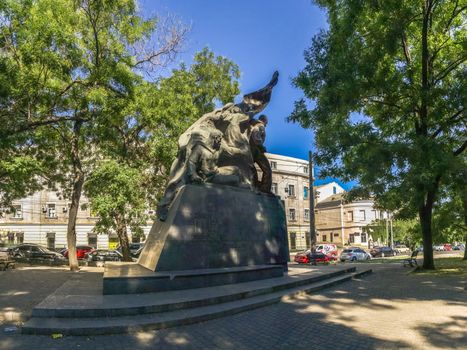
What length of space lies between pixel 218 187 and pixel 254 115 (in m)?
4.11

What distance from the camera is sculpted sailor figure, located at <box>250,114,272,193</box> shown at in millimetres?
13734

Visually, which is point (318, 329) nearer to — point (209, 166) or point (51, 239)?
point (209, 166)

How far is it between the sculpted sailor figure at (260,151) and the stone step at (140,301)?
4.92 meters

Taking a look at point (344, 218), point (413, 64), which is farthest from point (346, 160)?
point (344, 218)

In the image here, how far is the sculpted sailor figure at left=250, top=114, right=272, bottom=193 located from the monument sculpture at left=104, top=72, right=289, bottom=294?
4 centimetres

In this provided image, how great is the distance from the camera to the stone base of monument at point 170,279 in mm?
8141

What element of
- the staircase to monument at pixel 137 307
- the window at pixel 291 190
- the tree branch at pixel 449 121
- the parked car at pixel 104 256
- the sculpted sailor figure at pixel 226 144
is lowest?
the parked car at pixel 104 256

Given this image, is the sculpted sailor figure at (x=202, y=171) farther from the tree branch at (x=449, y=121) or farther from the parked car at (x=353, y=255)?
the parked car at (x=353, y=255)

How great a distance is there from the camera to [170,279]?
8.73 m

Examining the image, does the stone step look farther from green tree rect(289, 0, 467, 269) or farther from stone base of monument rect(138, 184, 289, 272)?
green tree rect(289, 0, 467, 269)

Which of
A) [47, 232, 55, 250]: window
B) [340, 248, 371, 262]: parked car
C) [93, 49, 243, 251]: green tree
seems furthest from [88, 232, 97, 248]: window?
[340, 248, 371, 262]: parked car

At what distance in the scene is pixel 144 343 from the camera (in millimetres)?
5680

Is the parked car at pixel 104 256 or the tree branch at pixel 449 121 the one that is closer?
the tree branch at pixel 449 121

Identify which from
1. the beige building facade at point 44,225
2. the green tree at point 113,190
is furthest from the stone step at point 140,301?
the beige building facade at point 44,225
